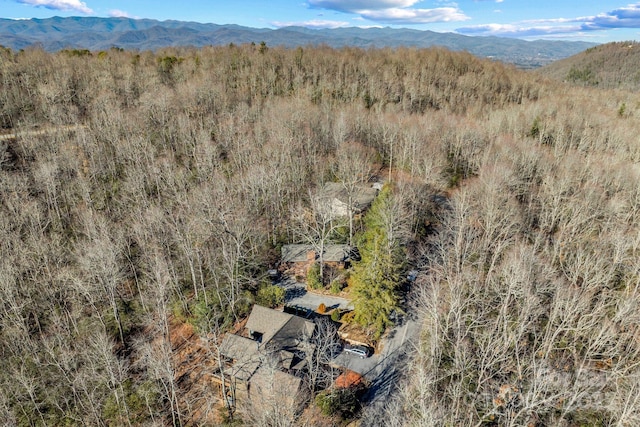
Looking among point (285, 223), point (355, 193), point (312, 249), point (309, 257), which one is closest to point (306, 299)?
point (309, 257)

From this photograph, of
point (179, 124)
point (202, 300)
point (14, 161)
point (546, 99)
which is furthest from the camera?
point (546, 99)

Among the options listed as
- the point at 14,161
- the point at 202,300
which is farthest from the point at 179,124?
the point at 202,300

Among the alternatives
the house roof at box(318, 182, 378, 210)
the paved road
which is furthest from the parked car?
the house roof at box(318, 182, 378, 210)

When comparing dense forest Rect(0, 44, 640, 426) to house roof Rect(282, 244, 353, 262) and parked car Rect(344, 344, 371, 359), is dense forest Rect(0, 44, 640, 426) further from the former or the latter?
parked car Rect(344, 344, 371, 359)

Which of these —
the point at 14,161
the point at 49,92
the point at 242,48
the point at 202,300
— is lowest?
the point at 202,300

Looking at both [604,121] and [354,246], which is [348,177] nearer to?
[354,246]
